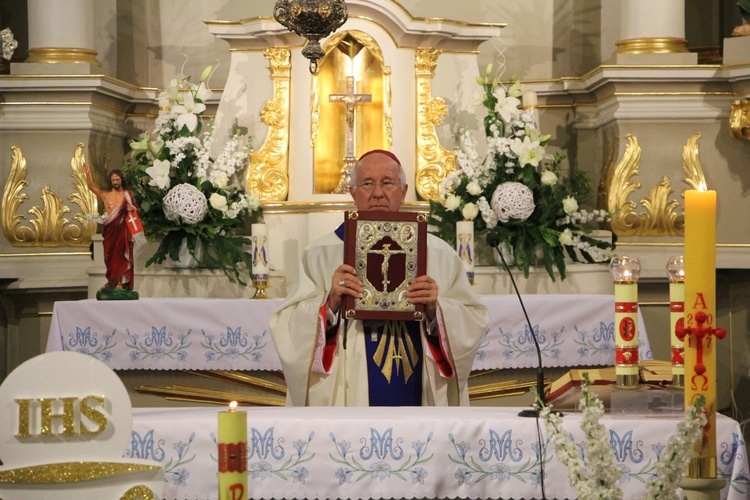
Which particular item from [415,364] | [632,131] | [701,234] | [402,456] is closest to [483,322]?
[415,364]

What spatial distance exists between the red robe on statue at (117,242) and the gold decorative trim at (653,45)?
3.34 m

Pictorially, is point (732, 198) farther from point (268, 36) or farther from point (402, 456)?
point (402, 456)

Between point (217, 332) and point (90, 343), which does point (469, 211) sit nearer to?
point (217, 332)

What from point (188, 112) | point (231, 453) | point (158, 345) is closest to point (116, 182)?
point (188, 112)

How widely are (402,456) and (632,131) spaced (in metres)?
4.79

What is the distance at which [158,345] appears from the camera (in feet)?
19.9

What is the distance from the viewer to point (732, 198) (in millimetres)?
7219

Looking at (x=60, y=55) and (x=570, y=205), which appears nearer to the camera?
(x=570, y=205)

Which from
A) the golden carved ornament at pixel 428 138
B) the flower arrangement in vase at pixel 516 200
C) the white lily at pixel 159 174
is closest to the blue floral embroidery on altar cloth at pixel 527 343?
the flower arrangement in vase at pixel 516 200

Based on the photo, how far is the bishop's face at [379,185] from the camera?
16.0 feet

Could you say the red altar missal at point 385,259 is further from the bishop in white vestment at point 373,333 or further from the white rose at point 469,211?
the white rose at point 469,211

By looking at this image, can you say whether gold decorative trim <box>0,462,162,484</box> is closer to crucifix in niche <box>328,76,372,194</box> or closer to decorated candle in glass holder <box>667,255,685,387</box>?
decorated candle in glass holder <box>667,255,685,387</box>

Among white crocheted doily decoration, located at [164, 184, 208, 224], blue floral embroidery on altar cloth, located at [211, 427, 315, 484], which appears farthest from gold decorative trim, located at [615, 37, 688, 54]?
blue floral embroidery on altar cloth, located at [211, 427, 315, 484]

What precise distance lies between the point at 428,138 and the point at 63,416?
542 cm
